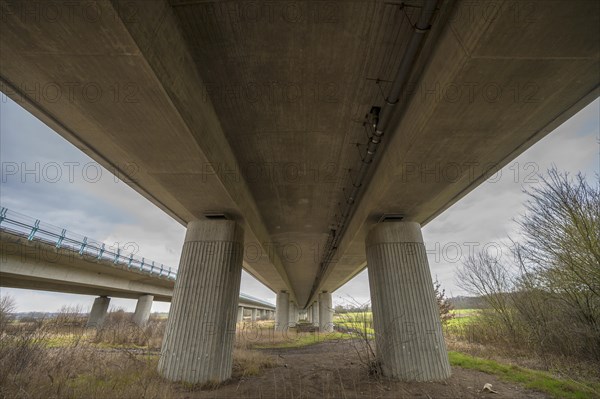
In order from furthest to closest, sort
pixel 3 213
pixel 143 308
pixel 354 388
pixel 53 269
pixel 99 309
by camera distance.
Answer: pixel 143 308 → pixel 99 309 → pixel 53 269 → pixel 3 213 → pixel 354 388

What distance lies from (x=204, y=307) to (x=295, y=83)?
21.9 feet

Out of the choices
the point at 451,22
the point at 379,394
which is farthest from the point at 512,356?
the point at 451,22

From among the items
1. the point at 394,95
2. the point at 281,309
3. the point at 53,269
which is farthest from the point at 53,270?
the point at 281,309

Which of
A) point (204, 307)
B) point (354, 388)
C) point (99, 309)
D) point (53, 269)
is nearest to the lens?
point (354, 388)

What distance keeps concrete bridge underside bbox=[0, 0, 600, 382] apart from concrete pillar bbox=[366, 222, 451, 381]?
0.20ft

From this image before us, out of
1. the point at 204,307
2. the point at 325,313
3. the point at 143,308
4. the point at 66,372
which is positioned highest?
the point at 143,308

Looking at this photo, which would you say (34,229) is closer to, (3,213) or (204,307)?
(3,213)

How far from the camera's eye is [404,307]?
7906 mm

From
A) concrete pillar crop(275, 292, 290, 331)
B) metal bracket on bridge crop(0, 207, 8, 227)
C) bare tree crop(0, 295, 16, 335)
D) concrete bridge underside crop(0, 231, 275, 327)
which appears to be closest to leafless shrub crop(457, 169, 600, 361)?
concrete bridge underside crop(0, 231, 275, 327)

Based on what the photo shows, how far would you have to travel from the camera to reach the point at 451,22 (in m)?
3.50

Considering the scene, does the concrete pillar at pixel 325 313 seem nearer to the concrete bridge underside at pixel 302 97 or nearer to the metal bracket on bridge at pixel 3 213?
the concrete bridge underside at pixel 302 97

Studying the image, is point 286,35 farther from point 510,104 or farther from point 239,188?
point 239,188

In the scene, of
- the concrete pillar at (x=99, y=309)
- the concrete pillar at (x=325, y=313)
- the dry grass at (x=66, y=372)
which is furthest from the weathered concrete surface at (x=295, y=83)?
the concrete pillar at (x=325, y=313)

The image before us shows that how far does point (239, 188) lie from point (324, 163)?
8.65ft
